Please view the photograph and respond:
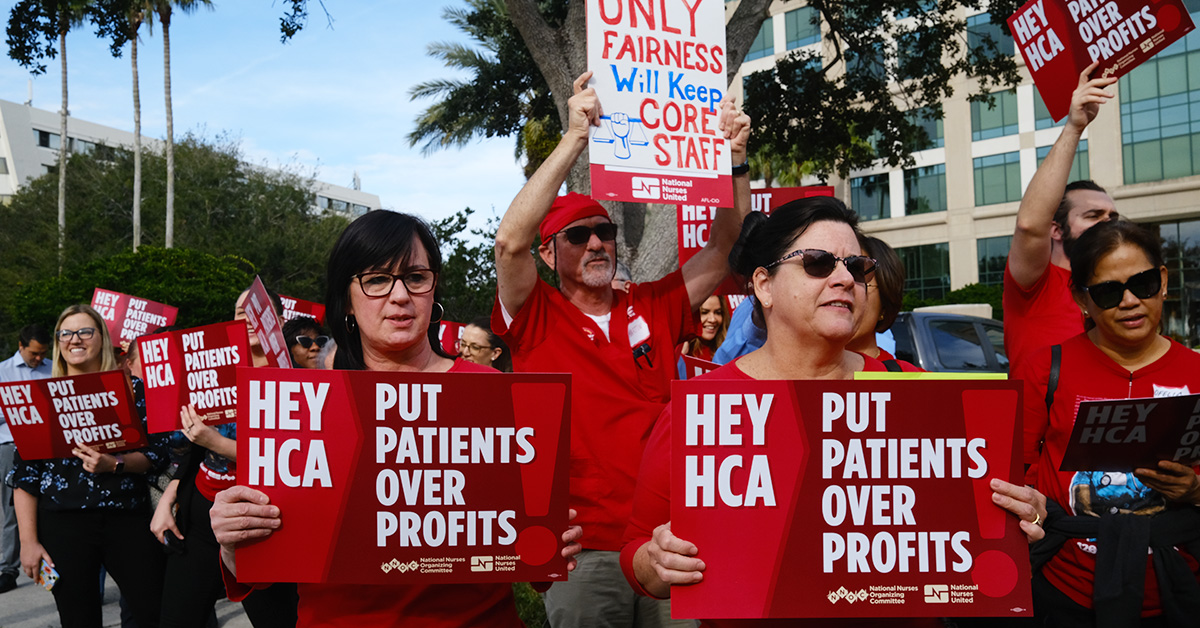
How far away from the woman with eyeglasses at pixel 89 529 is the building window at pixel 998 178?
129ft

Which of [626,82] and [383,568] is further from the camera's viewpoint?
[626,82]

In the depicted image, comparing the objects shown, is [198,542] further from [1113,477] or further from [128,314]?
[128,314]

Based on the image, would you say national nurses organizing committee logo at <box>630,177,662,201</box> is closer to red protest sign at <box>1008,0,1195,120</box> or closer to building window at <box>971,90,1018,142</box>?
red protest sign at <box>1008,0,1195,120</box>

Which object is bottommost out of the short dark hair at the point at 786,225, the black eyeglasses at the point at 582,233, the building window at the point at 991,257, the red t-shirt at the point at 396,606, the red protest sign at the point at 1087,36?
the red t-shirt at the point at 396,606

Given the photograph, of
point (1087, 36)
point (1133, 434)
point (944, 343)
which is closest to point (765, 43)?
point (944, 343)

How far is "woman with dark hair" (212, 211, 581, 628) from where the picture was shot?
2320 mm

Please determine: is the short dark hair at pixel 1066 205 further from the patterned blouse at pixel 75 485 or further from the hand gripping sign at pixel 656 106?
the patterned blouse at pixel 75 485

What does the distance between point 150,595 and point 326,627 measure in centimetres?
283

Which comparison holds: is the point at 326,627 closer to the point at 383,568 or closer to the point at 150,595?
the point at 383,568

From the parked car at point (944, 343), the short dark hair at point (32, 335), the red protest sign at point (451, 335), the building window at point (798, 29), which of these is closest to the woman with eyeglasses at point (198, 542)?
the red protest sign at point (451, 335)

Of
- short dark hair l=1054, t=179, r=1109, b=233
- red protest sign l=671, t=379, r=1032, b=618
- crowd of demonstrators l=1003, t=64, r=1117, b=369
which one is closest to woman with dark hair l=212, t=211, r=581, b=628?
red protest sign l=671, t=379, r=1032, b=618

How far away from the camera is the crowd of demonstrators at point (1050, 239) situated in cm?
333

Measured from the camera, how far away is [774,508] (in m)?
2.02

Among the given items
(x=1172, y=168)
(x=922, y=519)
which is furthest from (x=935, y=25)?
(x=1172, y=168)
